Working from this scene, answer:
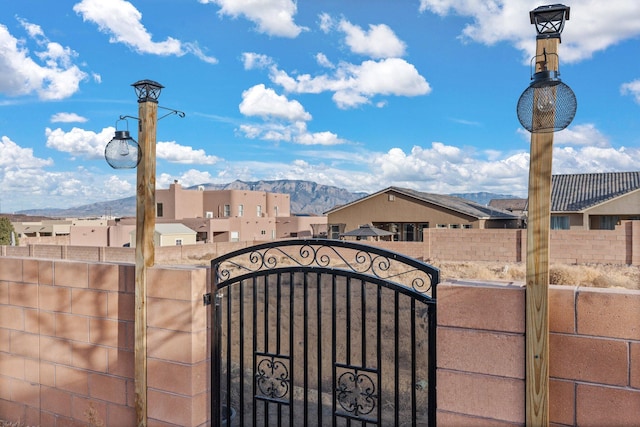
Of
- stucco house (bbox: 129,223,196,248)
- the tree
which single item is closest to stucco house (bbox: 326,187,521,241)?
stucco house (bbox: 129,223,196,248)

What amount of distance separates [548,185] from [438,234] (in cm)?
1647

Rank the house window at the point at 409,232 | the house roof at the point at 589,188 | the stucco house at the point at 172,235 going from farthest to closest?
1. the stucco house at the point at 172,235
2. the house window at the point at 409,232
3. the house roof at the point at 589,188

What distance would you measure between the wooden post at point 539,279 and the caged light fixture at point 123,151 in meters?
2.95

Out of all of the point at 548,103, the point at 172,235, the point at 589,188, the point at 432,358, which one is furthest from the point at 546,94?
the point at 172,235

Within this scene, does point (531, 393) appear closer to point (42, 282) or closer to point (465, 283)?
point (465, 283)

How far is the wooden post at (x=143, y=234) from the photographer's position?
3.56 meters

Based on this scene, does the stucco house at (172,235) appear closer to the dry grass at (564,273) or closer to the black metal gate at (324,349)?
the black metal gate at (324,349)

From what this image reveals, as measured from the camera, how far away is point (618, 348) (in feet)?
7.66

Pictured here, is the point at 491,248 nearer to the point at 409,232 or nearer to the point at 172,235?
the point at 409,232

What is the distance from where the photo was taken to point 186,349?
11.1 ft

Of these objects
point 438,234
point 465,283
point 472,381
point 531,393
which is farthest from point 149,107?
point 438,234

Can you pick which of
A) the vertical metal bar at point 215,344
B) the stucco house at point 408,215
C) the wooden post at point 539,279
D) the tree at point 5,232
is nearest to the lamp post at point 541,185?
the wooden post at point 539,279

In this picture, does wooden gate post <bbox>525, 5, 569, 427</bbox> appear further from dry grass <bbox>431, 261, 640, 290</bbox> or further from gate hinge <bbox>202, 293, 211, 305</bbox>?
dry grass <bbox>431, 261, 640, 290</bbox>

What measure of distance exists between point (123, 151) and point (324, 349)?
6072 mm
